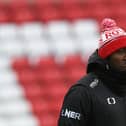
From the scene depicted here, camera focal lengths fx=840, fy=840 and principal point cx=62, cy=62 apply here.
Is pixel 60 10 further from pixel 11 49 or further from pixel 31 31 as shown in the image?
pixel 11 49

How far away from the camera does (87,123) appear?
11.6 feet

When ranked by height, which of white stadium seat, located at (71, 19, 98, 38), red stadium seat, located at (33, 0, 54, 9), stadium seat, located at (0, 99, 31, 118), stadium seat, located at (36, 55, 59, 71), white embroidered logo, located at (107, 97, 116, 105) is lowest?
stadium seat, located at (0, 99, 31, 118)

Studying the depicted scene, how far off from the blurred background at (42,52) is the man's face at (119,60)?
336 cm

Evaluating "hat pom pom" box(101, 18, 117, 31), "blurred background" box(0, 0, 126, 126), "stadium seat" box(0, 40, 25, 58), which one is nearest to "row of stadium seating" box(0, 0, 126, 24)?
"blurred background" box(0, 0, 126, 126)

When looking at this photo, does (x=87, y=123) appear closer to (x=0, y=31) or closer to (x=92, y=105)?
(x=92, y=105)

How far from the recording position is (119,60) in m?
3.55

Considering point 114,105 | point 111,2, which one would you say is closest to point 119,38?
point 114,105

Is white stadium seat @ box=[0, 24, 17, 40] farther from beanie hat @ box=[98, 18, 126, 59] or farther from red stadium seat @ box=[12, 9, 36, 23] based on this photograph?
beanie hat @ box=[98, 18, 126, 59]

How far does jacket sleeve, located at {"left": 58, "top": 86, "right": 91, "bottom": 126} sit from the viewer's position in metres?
3.51

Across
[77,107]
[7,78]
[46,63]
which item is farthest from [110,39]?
[46,63]

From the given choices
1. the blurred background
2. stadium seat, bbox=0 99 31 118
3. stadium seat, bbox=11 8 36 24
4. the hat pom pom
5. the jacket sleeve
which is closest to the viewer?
the jacket sleeve

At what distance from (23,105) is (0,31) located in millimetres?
701

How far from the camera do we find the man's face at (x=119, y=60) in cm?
355

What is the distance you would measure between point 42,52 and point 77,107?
12.9ft
